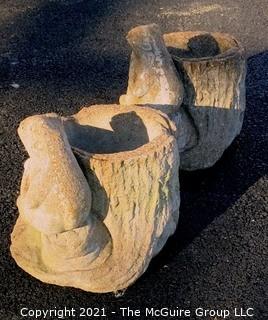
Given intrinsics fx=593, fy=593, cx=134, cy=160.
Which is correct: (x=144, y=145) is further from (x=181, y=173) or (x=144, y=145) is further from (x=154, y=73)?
(x=181, y=173)

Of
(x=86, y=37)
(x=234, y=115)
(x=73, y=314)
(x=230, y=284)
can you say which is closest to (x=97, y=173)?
(x=73, y=314)

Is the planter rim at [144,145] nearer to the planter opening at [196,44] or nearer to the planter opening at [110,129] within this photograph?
the planter opening at [110,129]

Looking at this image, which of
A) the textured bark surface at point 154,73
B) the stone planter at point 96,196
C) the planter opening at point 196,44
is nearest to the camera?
the stone planter at point 96,196

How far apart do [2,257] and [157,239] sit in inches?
18.7

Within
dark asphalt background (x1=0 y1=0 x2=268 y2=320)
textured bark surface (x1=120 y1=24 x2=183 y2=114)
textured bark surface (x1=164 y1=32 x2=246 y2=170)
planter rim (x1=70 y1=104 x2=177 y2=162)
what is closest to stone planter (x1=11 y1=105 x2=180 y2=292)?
planter rim (x1=70 y1=104 x2=177 y2=162)

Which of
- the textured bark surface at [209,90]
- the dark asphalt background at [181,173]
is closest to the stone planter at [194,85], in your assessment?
the textured bark surface at [209,90]

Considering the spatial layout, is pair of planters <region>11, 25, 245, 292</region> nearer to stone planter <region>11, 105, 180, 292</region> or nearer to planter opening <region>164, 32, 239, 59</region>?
stone planter <region>11, 105, 180, 292</region>

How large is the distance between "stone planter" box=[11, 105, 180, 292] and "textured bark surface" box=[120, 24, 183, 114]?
0.69 feet

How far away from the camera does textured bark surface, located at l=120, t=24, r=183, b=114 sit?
1.77 metres

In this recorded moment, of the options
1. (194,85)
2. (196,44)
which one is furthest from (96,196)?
(196,44)

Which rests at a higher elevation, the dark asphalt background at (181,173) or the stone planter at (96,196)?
the stone planter at (96,196)

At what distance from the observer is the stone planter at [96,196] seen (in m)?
1.36

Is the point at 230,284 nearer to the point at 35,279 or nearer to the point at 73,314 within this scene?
the point at 73,314

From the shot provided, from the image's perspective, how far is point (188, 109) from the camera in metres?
1.94
